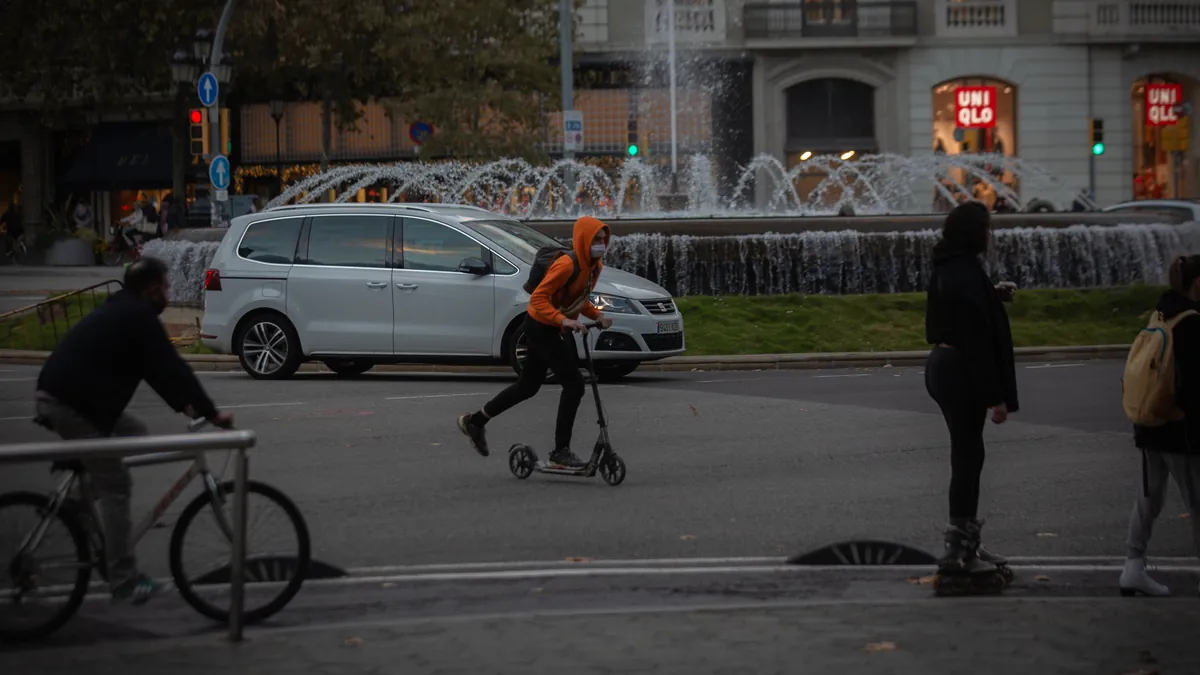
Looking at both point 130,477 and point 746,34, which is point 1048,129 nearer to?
point 746,34

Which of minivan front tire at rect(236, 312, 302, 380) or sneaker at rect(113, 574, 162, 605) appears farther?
minivan front tire at rect(236, 312, 302, 380)

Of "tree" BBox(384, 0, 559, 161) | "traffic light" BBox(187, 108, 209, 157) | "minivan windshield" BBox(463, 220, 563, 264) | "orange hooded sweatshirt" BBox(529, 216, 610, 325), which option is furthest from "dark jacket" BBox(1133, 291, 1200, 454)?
"tree" BBox(384, 0, 559, 161)

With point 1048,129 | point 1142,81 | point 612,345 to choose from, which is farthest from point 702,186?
point 612,345

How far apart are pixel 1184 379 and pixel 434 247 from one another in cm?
1068

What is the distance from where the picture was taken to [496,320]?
1648 cm

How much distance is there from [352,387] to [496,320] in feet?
5.19

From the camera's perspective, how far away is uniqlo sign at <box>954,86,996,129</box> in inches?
1801

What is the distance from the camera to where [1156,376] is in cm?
712

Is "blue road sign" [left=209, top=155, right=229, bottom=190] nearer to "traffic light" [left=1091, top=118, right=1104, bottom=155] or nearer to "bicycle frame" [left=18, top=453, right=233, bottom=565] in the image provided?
"traffic light" [left=1091, top=118, right=1104, bottom=155]

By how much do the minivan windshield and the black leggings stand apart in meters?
9.18

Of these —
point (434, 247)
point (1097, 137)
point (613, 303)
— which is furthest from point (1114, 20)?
point (434, 247)

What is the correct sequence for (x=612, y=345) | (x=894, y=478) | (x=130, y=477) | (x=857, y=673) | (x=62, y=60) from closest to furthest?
1. (x=857, y=673)
2. (x=130, y=477)
3. (x=894, y=478)
4. (x=612, y=345)
5. (x=62, y=60)

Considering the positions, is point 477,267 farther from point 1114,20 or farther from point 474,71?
point 1114,20

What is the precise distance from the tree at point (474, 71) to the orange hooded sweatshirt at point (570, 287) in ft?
92.7
